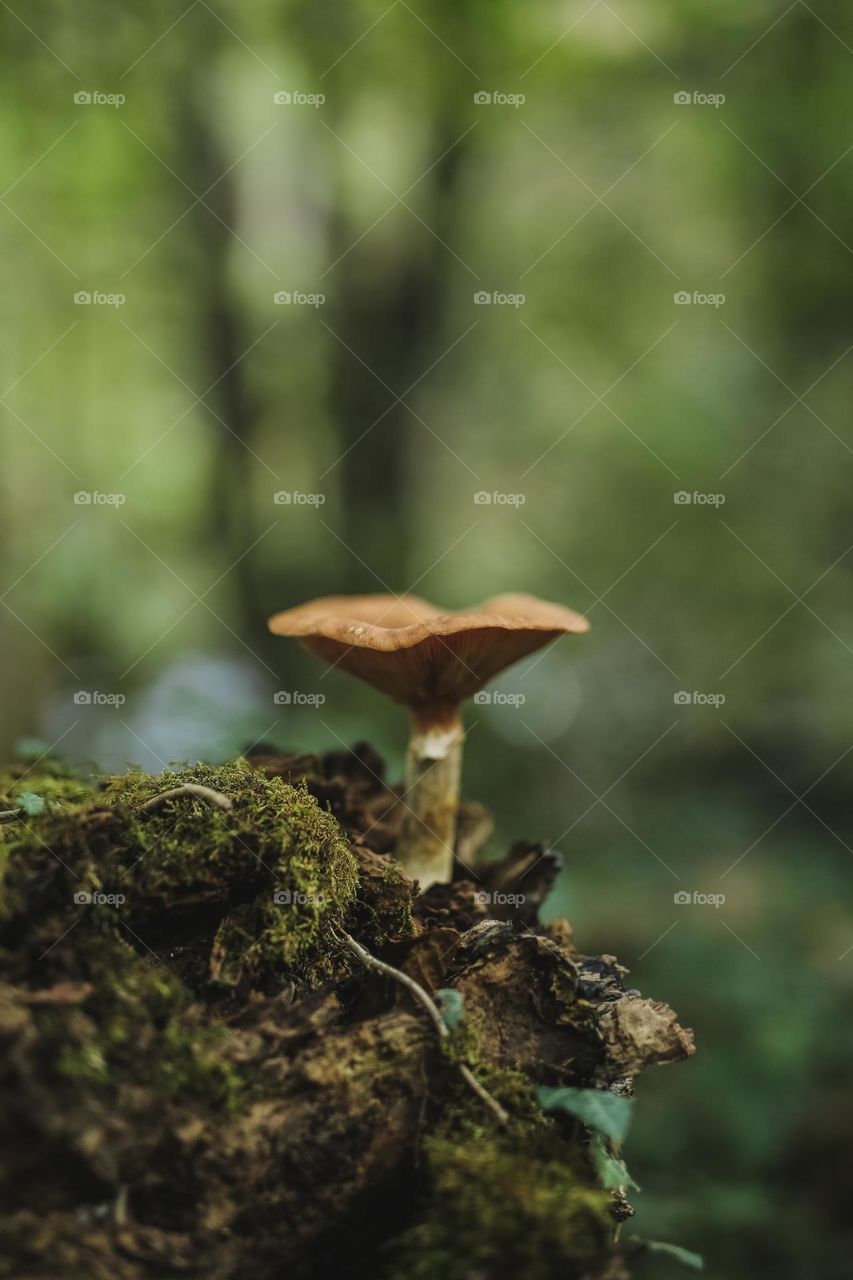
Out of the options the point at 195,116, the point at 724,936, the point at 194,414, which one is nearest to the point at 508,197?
the point at 195,116

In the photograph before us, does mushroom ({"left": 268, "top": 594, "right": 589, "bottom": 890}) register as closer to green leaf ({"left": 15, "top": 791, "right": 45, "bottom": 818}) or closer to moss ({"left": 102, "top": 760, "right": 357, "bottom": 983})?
moss ({"left": 102, "top": 760, "right": 357, "bottom": 983})

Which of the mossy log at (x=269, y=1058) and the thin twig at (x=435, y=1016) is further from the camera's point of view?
the thin twig at (x=435, y=1016)

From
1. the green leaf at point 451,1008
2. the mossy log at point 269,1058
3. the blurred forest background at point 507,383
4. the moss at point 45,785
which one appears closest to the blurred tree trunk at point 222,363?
the blurred forest background at point 507,383

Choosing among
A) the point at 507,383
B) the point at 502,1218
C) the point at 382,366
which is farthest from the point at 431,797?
the point at 507,383

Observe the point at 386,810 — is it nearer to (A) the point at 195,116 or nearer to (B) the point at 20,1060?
(B) the point at 20,1060

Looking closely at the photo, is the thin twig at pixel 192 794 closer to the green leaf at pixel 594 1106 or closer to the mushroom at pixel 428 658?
the mushroom at pixel 428 658
